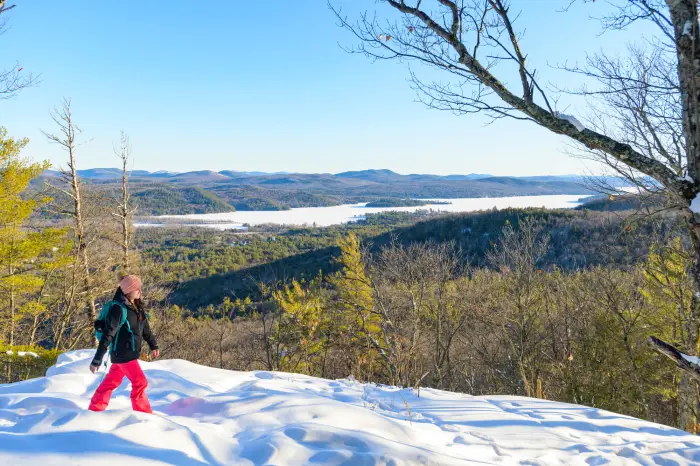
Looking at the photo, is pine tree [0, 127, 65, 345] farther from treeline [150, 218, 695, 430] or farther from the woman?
the woman

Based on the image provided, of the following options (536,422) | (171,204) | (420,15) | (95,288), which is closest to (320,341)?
(95,288)

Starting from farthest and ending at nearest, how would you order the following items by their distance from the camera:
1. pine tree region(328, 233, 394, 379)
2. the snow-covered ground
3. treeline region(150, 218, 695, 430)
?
pine tree region(328, 233, 394, 379)
treeline region(150, 218, 695, 430)
the snow-covered ground

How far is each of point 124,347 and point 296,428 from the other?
208 cm

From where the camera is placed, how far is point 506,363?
53.7 feet

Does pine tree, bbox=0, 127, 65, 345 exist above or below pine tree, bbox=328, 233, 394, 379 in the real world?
above

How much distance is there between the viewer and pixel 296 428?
3.24 meters

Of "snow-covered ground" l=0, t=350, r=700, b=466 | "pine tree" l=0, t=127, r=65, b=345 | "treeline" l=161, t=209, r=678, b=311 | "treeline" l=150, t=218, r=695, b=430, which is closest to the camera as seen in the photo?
"snow-covered ground" l=0, t=350, r=700, b=466

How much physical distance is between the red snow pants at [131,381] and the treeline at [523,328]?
5.95 metres

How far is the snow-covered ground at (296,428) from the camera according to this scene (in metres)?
2.84

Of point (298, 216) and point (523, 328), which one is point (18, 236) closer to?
point (523, 328)

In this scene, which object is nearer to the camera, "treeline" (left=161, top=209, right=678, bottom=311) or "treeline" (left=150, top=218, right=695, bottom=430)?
"treeline" (left=150, top=218, right=695, bottom=430)

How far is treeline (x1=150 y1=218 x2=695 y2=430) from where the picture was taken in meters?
13.0

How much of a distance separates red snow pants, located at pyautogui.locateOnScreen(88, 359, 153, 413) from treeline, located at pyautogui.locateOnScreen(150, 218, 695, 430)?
19.5 feet

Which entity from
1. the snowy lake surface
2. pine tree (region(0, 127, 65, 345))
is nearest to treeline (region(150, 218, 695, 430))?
pine tree (region(0, 127, 65, 345))
